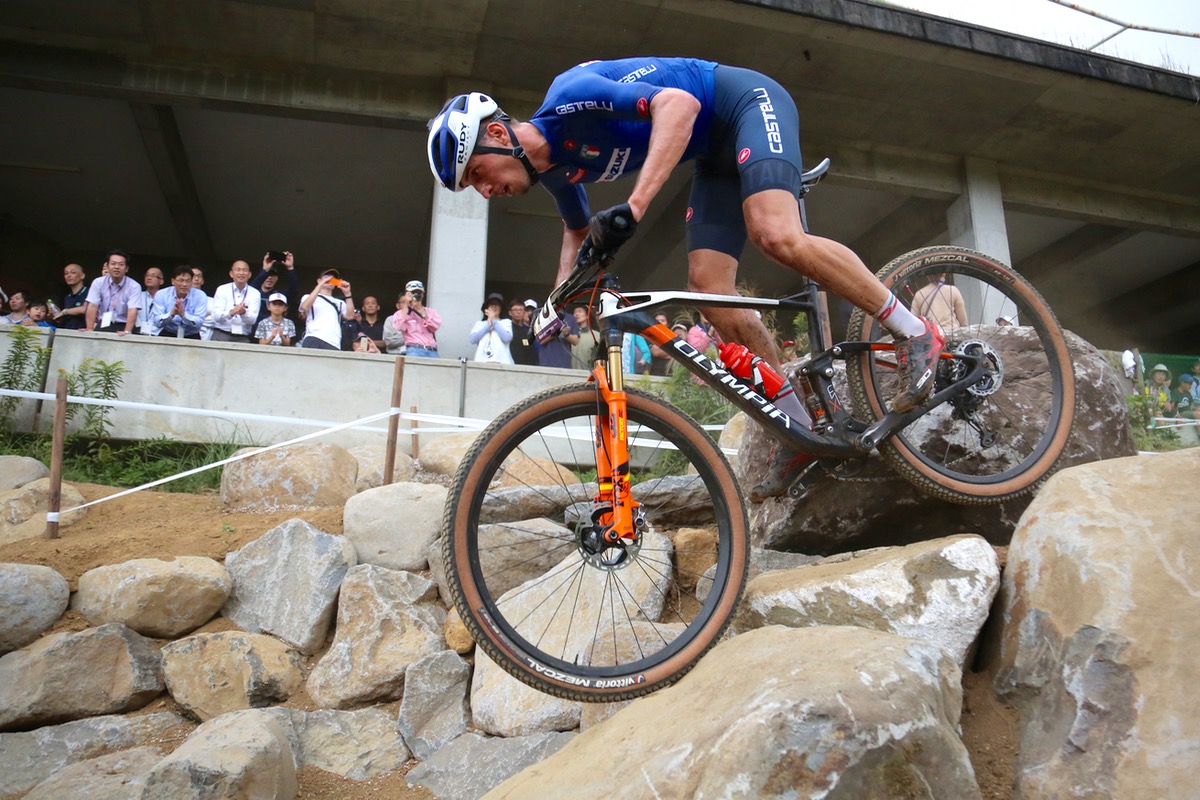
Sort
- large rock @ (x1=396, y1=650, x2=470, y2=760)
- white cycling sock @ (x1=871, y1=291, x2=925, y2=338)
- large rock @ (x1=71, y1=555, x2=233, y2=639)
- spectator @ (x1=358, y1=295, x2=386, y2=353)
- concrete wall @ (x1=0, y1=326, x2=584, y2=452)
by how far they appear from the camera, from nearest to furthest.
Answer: white cycling sock @ (x1=871, y1=291, x2=925, y2=338)
large rock @ (x1=396, y1=650, x2=470, y2=760)
large rock @ (x1=71, y1=555, x2=233, y2=639)
concrete wall @ (x1=0, y1=326, x2=584, y2=452)
spectator @ (x1=358, y1=295, x2=386, y2=353)

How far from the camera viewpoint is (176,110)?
1324cm

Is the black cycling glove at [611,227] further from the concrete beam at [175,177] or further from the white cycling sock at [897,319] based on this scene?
the concrete beam at [175,177]

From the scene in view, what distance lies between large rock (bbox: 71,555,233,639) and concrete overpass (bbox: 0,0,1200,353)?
6.80m

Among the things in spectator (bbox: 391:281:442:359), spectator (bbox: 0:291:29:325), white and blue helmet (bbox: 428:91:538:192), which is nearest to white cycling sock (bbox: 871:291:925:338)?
white and blue helmet (bbox: 428:91:538:192)

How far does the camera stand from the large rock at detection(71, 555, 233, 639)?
186 inches

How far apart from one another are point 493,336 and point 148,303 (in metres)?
3.98

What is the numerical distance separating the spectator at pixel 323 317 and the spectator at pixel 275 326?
0.84ft

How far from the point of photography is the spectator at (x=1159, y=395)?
9.05 metres

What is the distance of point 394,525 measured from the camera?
211 inches

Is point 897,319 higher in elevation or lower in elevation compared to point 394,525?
higher

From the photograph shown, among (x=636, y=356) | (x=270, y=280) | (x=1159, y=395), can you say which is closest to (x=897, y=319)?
(x=636, y=356)

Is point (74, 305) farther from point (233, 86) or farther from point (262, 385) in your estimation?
point (233, 86)

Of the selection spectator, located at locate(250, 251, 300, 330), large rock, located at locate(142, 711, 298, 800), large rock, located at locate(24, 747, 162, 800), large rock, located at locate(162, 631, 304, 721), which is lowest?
large rock, located at locate(24, 747, 162, 800)

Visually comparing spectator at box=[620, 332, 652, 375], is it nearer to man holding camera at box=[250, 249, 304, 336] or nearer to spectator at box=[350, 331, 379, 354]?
spectator at box=[350, 331, 379, 354]
